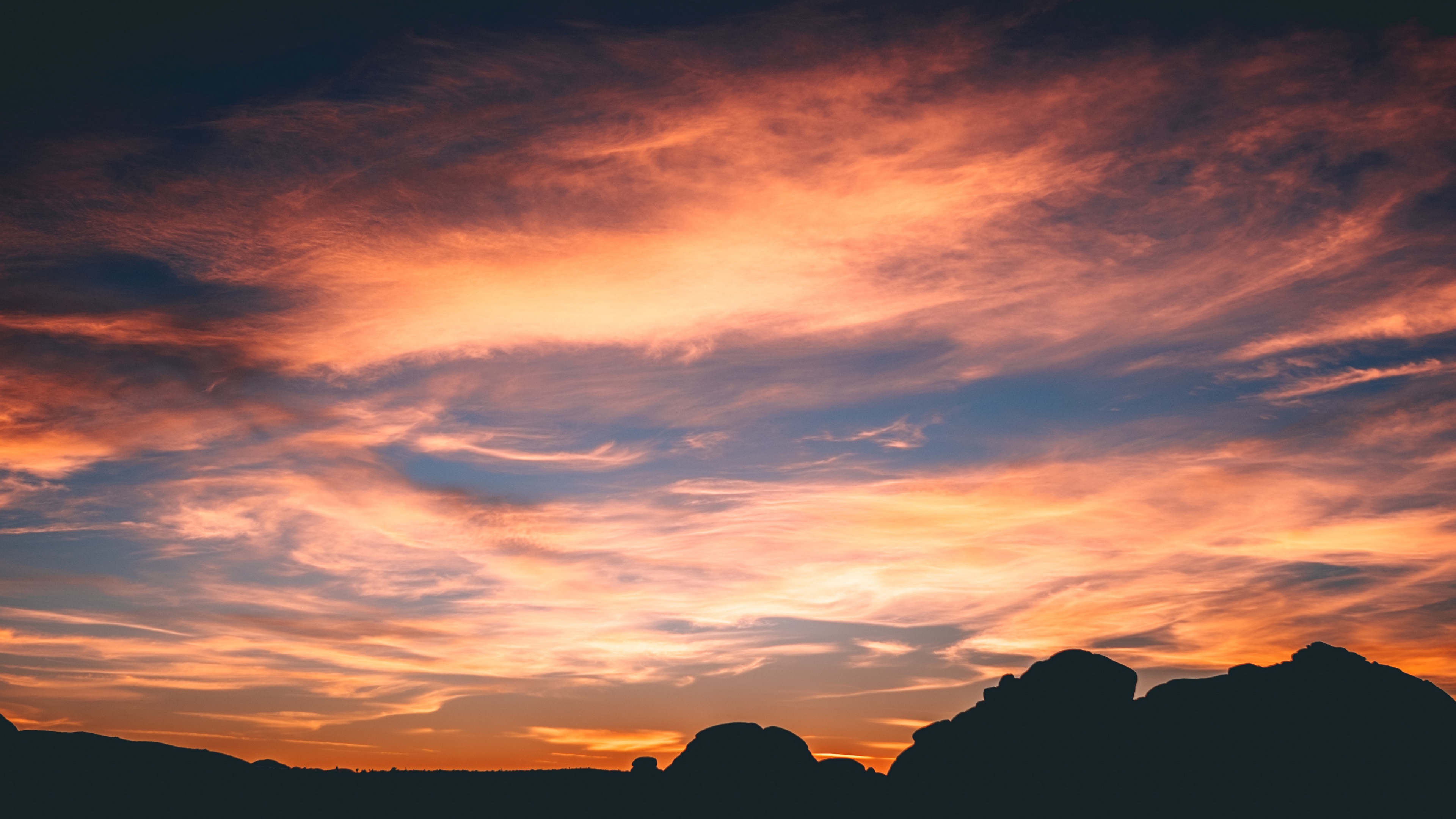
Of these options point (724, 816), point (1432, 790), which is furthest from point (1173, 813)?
point (724, 816)

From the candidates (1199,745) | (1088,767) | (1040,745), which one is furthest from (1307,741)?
(1040,745)

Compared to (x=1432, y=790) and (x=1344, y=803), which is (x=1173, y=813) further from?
(x=1432, y=790)

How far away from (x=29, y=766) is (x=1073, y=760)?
179927 mm

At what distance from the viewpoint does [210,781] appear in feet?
507

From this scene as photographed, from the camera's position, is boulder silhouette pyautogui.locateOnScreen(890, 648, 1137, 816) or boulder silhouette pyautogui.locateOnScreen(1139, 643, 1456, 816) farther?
boulder silhouette pyautogui.locateOnScreen(890, 648, 1137, 816)

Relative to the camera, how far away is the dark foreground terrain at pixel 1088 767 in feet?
539

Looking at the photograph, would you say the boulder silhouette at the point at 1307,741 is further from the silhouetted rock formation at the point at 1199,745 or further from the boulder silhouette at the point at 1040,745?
the boulder silhouette at the point at 1040,745

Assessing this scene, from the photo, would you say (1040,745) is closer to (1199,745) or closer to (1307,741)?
(1199,745)

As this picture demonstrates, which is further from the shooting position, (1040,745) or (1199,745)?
(1040,745)

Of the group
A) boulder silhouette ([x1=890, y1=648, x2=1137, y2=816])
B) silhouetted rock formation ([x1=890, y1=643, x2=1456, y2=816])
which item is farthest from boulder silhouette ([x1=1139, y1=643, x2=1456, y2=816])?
boulder silhouette ([x1=890, y1=648, x2=1137, y2=816])

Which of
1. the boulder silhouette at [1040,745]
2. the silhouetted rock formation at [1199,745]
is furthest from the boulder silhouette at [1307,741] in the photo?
the boulder silhouette at [1040,745]

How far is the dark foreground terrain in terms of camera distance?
164 m

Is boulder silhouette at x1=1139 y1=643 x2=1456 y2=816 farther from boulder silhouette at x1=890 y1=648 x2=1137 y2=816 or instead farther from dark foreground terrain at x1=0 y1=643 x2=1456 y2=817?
boulder silhouette at x1=890 y1=648 x2=1137 y2=816

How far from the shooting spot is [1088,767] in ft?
590
